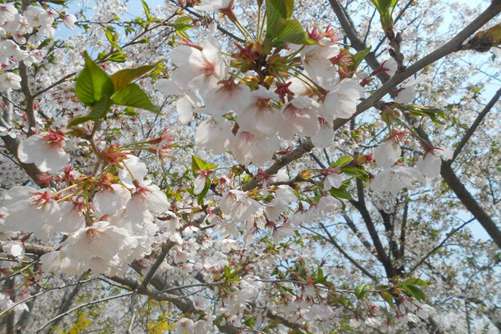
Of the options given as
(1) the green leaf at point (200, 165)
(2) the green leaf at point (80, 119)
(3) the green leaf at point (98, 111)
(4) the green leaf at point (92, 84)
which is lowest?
(2) the green leaf at point (80, 119)

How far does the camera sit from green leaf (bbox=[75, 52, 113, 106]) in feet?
2.80

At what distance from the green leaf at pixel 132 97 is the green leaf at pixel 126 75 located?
0.01 metres

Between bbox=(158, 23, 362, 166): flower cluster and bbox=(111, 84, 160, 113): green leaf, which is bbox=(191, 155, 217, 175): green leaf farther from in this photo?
bbox=(111, 84, 160, 113): green leaf

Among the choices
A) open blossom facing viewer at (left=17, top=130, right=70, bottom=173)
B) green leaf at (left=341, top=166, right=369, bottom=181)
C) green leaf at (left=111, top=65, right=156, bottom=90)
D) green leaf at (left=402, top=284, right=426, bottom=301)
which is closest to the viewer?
green leaf at (left=111, top=65, right=156, bottom=90)

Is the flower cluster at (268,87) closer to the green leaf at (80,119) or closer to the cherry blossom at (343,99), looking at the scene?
the cherry blossom at (343,99)

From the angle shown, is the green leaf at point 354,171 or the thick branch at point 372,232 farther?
the thick branch at point 372,232

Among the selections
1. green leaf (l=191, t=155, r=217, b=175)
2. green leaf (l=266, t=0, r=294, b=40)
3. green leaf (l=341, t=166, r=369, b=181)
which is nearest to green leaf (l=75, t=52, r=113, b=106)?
green leaf (l=266, t=0, r=294, b=40)

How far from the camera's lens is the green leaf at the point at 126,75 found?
0.85m

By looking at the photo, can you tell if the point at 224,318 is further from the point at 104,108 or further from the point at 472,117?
the point at 472,117

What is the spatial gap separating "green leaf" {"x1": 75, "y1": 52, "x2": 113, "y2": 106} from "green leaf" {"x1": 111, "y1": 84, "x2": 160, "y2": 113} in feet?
0.08

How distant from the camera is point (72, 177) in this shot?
3.87ft

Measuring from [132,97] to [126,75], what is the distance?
0.06 meters

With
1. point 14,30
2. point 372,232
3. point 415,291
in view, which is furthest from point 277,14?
point 372,232

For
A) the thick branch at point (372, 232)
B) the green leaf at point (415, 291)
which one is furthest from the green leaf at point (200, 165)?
the thick branch at point (372, 232)
